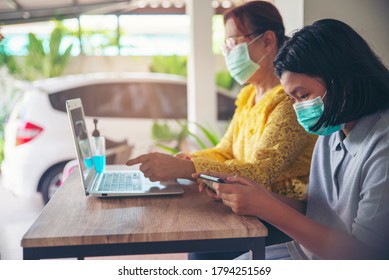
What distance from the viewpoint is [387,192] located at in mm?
1076

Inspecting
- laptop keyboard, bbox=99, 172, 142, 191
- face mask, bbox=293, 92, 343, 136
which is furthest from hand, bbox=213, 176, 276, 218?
laptop keyboard, bbox=99, 172, 142, 191

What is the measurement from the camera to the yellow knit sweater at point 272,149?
1.48 metres

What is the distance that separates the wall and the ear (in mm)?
229

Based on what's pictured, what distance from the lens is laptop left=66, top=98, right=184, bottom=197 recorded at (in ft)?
4.68

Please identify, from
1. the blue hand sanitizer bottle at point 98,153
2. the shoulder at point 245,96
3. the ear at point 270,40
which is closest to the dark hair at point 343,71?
the ear at point 270,40

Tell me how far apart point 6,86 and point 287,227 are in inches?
194

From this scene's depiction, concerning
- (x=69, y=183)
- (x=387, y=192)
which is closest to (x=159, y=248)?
(x=387, y=192)

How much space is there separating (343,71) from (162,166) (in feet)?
1.86

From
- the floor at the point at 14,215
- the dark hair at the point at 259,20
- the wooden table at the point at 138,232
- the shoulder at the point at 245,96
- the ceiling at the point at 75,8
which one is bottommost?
the floor at the point at 14,215

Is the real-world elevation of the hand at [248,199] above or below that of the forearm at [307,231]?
above

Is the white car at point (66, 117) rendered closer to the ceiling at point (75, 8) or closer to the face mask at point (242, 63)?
the ceiling at point (75, 8)

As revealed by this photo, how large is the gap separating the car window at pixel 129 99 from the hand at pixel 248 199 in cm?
318

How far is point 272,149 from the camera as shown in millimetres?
1495
